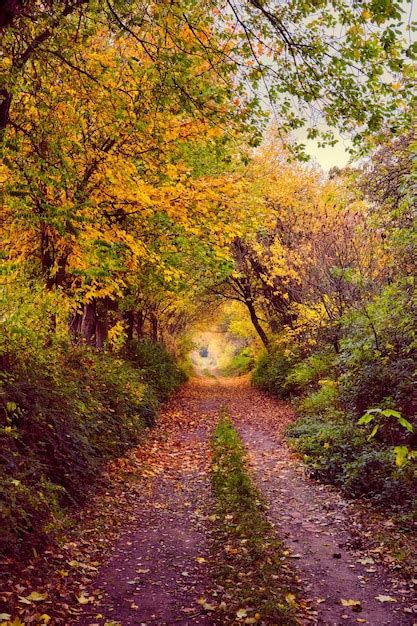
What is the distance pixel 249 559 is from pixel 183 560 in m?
0.89

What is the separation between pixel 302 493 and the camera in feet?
31.0

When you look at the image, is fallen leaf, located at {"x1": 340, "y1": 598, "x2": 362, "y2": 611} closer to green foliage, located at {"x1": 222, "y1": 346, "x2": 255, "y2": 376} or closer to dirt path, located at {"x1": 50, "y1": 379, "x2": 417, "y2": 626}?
dirt path, located at {"x1": 50, "y1": 379, "x2": 417, "y2": 626}

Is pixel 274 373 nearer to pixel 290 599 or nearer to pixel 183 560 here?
pixel 183 560

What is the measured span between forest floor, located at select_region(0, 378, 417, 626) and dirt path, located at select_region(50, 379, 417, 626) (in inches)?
0.6

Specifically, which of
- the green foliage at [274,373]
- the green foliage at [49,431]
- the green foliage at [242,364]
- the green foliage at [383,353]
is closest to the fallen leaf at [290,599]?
the green foliage at [49,431]

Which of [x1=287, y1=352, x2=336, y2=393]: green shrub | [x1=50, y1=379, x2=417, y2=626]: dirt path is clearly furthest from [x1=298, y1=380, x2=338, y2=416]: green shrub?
[x1=50, y1=379, x2=417, y2=626]: dirt path

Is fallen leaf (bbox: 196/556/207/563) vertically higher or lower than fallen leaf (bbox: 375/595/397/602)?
lower

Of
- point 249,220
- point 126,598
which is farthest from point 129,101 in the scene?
point 126,598

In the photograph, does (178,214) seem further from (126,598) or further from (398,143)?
(126,598)

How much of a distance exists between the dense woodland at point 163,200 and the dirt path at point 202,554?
86 centimetres

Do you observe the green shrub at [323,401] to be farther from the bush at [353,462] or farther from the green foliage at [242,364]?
the green foliage at [242,364]

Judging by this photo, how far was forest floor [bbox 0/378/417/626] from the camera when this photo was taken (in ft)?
17.0

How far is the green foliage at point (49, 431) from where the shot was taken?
6051 mm

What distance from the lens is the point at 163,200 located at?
10.3 m
